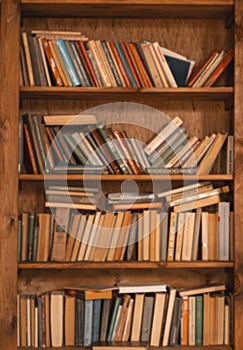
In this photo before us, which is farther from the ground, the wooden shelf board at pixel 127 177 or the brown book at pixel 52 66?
the brown book at pixel 52 66

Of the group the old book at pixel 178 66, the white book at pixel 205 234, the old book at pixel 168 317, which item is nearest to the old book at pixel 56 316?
the old book at pixel 168 317

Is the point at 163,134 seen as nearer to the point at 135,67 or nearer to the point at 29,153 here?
the point at 135,67

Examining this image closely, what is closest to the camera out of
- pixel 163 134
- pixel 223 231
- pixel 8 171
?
pixel 8 171

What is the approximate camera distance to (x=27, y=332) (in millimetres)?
3250

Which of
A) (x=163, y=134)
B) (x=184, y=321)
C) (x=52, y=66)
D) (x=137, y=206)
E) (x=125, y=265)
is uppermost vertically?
(x=52, y=66)

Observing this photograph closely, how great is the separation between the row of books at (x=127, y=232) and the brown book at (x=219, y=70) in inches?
20.8

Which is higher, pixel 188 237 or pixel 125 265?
pixel 188 237

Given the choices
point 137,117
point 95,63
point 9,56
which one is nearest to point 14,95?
point 9,56

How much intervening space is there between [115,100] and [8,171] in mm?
683

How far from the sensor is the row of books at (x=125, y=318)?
10.7 ft

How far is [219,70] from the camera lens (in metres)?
3.35

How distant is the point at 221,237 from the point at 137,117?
0.75 metres

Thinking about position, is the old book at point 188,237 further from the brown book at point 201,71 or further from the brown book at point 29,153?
the brown book at point 29,153

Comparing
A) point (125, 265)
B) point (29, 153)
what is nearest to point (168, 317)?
point (125, 265)
